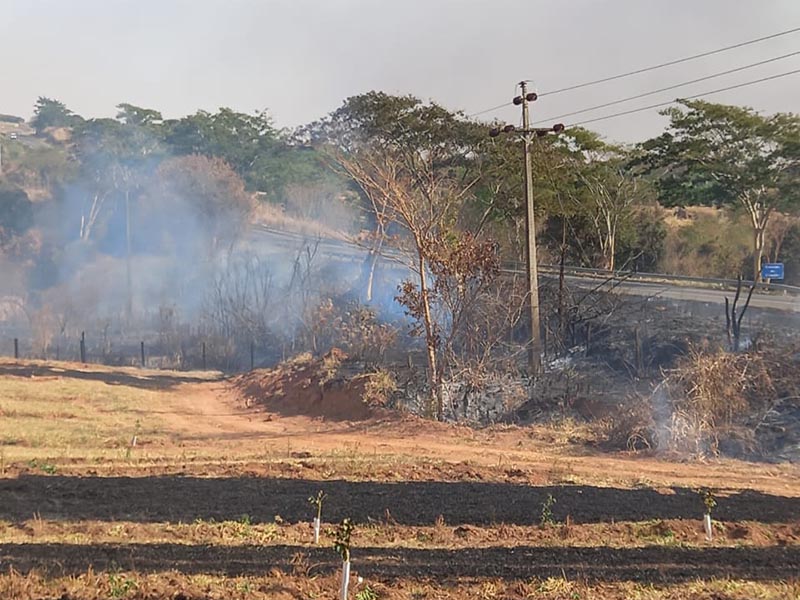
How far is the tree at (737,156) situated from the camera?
33.2 meters

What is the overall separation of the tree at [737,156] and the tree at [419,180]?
32.8 ft

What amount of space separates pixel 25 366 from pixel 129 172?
30.9 m

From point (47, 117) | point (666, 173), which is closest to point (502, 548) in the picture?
point (666, 173)

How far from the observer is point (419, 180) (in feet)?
77.0

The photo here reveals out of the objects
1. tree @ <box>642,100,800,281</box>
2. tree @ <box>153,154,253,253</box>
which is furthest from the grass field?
tree @ <box>153,154,253,253</box>

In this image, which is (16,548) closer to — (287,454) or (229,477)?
(229,477)

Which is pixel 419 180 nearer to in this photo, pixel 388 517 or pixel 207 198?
pixel 388 517

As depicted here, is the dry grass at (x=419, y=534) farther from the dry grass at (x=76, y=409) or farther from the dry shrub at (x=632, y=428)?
the dry shrub at (x=632, y=428)

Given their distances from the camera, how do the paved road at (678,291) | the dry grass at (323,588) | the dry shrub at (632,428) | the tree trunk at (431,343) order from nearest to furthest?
the dry grass at (323,588) → the dry shrub at (632,428) → the tree trunk at (431,343) → the paved road at (678,291)

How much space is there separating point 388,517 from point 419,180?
1536cm

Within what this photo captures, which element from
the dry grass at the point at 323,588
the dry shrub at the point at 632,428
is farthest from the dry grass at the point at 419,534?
the dry shrub at the point at 632,428

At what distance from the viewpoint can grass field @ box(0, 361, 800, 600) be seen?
6629 millimetres

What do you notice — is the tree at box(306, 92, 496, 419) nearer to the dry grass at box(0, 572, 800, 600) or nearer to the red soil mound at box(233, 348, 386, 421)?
the red soil mound at box(233, 348, 386, 421)

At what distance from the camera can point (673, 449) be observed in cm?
1473
